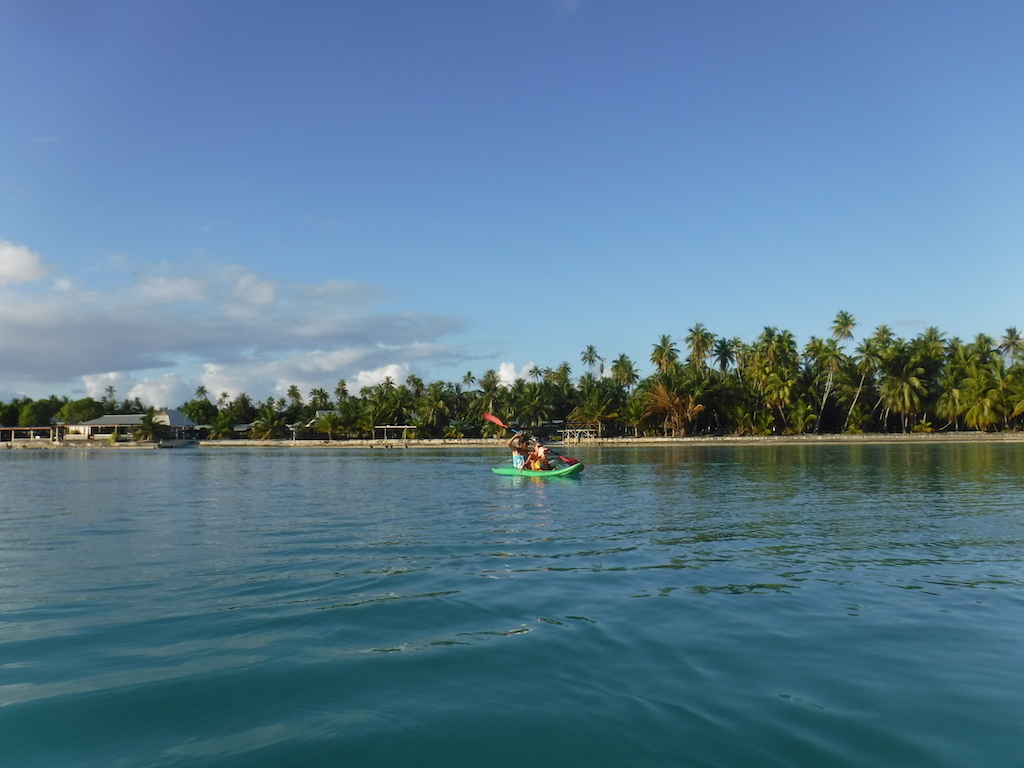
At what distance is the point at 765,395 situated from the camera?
90312 millimetres

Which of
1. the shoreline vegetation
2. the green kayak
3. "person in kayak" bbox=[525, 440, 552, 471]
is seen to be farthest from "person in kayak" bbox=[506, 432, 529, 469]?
the shoreline vegetation

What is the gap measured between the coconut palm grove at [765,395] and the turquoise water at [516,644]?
73.7 m

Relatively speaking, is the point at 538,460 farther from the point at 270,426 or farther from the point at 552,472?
the point at 270,426

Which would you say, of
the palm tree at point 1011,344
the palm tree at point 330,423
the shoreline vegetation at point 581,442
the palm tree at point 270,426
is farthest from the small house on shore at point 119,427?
the palm tree at point 1011,344

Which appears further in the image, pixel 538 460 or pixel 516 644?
pixel 538 460

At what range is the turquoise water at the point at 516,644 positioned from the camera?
5.77 meters

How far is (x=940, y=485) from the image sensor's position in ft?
94.6

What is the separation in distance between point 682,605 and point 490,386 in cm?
11268

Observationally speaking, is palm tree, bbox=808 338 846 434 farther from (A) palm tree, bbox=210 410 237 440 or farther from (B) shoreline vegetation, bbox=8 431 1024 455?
(A) palm tree, bbox=210 410 237 440

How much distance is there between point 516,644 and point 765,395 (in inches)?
3469

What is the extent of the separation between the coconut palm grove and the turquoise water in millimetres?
73707

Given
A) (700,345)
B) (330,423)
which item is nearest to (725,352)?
(700,345)

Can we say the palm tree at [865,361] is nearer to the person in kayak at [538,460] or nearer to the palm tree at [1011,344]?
the palm tree at [1011,344]

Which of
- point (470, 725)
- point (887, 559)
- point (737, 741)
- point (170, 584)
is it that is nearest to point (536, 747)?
point (470, 725)
